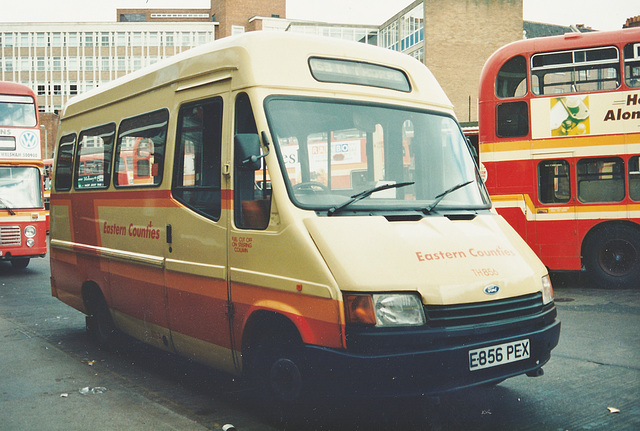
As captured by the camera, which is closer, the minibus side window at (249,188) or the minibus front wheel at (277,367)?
the minibus front wheel at (277,367)

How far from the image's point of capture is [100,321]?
7.72m

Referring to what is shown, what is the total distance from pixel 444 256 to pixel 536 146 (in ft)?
28.2

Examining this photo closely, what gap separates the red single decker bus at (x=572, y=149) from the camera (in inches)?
471

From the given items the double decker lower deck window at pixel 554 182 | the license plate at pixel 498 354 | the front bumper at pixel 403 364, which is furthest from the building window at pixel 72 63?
the license plate at pixel 498 354

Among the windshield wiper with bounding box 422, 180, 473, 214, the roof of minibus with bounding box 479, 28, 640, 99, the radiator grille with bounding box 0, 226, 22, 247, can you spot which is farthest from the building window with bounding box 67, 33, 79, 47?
the windshield wiper with bounding box 422, 180, 473, 214

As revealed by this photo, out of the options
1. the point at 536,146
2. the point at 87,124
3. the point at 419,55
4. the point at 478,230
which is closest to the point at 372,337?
the point at 478,230

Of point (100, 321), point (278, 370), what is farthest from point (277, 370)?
point (100, 321)

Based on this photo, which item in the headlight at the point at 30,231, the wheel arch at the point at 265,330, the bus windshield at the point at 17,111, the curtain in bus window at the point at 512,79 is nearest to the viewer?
the wheel arch at the point at 265,330

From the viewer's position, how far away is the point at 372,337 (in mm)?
4145

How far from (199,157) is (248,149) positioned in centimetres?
102

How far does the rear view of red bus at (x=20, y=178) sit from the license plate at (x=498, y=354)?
14.4 m

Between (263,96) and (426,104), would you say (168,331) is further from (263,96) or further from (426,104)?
(426,104)

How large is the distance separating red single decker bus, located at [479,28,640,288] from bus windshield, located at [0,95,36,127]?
11.2 m

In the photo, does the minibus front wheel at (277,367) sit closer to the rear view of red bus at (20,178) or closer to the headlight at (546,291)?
the headlight at (546,291)
